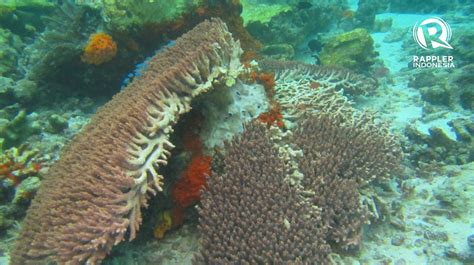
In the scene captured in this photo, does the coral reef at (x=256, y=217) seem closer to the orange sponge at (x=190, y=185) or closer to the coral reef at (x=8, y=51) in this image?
the orange sponge at (x=190, y=185)

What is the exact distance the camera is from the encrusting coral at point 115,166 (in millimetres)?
2992

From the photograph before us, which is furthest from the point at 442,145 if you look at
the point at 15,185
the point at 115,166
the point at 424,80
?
the point at 15,185

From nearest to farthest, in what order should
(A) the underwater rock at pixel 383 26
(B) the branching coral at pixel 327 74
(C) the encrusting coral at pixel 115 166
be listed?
(C) the encrusting coral at pixel 115 166 → (B) the branching coral at pixel 327 74 → (A) the underwater rock at pixel 383 26

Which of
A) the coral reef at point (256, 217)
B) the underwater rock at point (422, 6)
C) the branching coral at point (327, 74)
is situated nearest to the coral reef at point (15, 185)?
the coral reef at point (256, 217)

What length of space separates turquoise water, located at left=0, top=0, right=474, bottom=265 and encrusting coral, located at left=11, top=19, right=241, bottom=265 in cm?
2

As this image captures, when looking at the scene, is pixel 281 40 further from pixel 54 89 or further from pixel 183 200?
pixel 183 200

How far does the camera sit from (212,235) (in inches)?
145

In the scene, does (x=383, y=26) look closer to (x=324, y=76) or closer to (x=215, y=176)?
(x=324, y=76)

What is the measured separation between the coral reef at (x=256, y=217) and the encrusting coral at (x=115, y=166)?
81 centimetres

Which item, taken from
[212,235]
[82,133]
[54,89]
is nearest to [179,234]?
[212,235]

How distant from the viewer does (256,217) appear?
12.2 feet

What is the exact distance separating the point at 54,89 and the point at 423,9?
1972cm

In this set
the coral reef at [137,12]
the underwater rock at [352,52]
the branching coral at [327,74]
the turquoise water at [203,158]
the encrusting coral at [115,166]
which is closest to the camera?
the encrusting coral at [115,166]

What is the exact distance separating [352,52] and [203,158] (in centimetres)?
833
